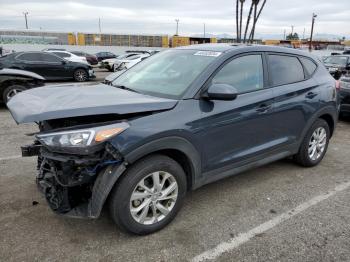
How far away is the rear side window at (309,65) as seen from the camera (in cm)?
466

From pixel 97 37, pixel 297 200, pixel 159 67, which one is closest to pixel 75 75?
pixel 159 67

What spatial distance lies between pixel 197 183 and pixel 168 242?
0.65 m

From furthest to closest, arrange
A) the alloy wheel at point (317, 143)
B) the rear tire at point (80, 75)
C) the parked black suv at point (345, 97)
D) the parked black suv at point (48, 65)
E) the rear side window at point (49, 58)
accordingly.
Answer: the rear tire at point (80, 75), the rear side window at point (49, 58), the parked black suv at point (48, 65), the parked black suv at point (345, 97), the alloy wheel at point (317, 143)

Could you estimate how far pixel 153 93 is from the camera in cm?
344

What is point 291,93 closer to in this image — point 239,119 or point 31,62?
point 239,119

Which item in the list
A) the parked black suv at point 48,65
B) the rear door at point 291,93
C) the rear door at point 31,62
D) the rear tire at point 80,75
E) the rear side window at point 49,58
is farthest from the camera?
the rear tire at point 80,75

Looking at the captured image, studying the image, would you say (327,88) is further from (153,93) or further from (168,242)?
(168,242)

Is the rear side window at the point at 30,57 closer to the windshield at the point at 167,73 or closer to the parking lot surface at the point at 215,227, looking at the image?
the parking lot surface at the point at 215,227

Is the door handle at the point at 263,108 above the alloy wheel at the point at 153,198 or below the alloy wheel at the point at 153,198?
above

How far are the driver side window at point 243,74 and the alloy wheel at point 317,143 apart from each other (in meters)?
1.46

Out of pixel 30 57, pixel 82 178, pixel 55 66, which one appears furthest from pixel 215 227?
pixel 55 66

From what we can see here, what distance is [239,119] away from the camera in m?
3.58

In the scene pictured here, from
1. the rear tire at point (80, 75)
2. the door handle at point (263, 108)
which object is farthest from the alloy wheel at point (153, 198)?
the rear tire at point (80, 75)

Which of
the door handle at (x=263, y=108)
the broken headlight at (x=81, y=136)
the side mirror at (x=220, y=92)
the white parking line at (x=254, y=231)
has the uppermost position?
the side mirror at (x=220, y=92)
